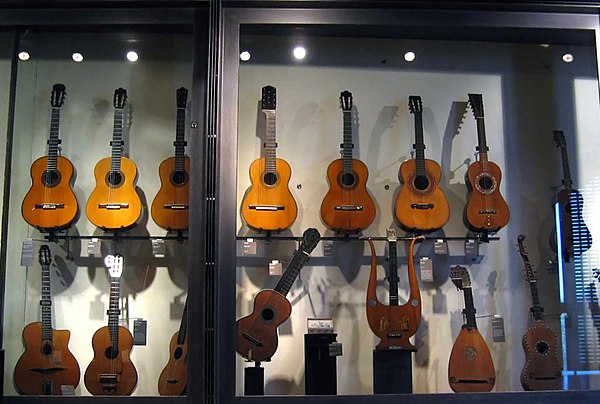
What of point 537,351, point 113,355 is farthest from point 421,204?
point 113,355

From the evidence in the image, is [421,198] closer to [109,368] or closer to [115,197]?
[115,197]

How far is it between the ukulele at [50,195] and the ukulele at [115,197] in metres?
0.10

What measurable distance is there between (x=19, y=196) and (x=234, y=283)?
46.2 inches

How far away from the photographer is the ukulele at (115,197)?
321 cm

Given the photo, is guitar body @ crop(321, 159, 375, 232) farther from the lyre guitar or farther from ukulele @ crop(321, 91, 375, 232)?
the lyre guitar

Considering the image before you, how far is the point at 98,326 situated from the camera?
3160 mm

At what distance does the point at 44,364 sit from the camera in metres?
3.06

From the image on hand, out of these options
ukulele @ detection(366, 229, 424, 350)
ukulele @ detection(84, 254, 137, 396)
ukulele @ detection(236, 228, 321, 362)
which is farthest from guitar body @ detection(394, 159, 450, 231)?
ukulele @ detection(84, 254, 137, 396)

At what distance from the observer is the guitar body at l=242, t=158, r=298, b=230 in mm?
3148

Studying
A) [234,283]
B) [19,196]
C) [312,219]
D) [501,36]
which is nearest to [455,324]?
[312,219]

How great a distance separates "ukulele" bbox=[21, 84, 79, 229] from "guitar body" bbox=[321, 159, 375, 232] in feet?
4.01

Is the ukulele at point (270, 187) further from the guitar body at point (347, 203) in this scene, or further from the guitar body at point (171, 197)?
the guitar body at point (171, 197)

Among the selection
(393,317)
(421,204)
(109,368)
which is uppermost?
(421,204)

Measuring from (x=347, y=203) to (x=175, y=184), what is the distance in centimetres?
84
